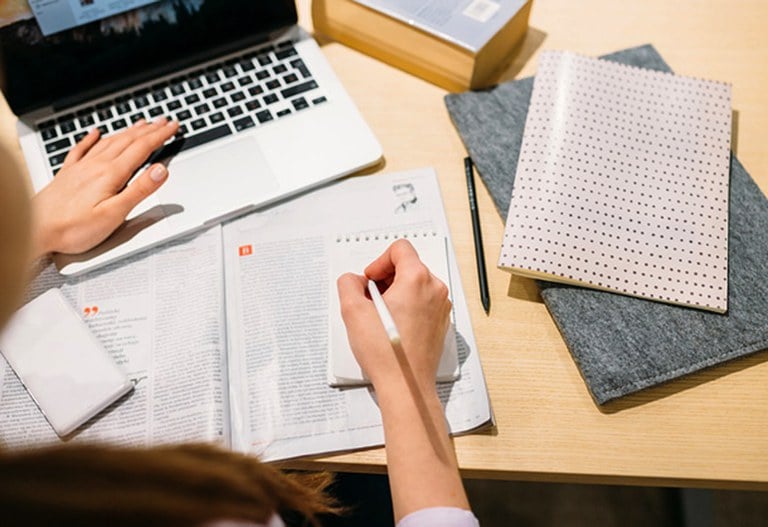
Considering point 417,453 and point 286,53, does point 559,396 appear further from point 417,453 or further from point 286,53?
point 286,53

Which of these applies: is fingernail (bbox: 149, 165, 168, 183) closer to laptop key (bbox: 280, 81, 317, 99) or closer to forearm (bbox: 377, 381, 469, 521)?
laptop key (bbox: 280, 81, 317, 99)

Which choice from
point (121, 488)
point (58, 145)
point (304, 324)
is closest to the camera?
point (121, 488)

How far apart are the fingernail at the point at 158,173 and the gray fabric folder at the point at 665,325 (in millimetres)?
346

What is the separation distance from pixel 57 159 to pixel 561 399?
0.58 metres

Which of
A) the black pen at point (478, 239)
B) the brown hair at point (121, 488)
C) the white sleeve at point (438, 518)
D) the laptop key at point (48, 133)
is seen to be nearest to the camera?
the brown hair at point (121, 488)

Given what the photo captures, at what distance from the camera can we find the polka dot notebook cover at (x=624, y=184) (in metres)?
0.61

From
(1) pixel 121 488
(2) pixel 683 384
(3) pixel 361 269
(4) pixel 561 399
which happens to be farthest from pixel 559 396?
(1) pixel 121 488

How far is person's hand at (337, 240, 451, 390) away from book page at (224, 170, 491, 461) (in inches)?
1.2

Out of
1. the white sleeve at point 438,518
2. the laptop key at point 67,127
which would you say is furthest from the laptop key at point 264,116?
the white sleeve at point 438,518

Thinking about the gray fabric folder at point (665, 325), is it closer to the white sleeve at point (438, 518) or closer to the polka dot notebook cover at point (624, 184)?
the polka dot notebook cover at point (624, 184)

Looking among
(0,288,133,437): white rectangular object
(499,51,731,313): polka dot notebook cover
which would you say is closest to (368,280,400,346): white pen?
(499,51,731,313): polka dot notebook cover

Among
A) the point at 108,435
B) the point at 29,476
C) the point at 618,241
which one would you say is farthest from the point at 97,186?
the point at 618,241

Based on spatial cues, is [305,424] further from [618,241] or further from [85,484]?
[618,241]

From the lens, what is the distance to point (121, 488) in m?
0.36
